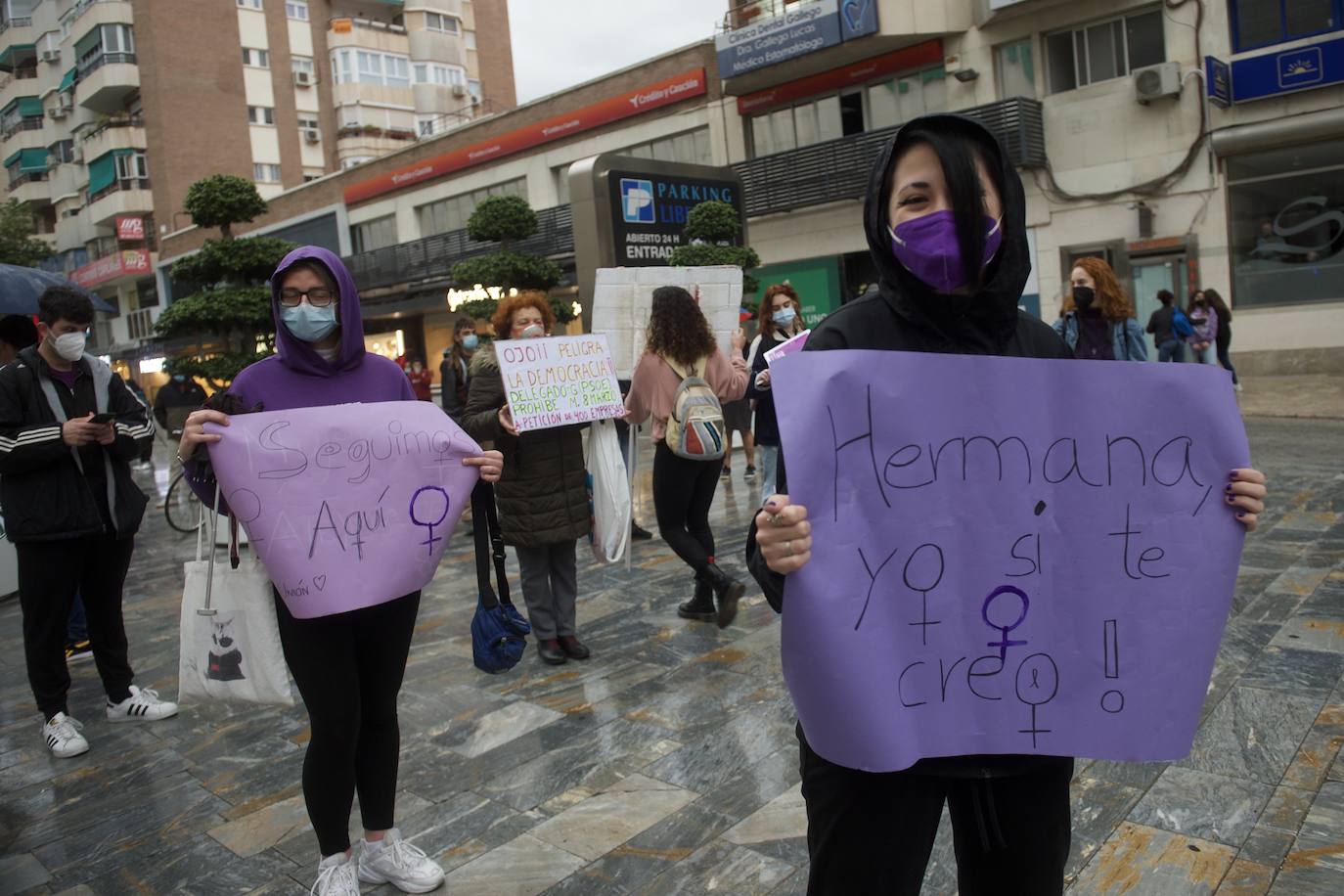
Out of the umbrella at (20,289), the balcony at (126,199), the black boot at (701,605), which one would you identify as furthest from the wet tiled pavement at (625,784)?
the balcony at (126,199)

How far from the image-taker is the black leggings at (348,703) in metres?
2.75

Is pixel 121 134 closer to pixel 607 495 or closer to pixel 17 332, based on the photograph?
pixel 17 332

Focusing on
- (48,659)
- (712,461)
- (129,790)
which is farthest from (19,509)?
(712,461)

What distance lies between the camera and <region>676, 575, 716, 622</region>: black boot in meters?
5.71

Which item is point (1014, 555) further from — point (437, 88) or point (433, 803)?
point (437, 88)

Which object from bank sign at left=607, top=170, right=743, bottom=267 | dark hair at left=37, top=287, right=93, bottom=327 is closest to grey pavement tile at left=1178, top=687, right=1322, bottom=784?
dark hair at left=37, top=287, right=93, bottom=327

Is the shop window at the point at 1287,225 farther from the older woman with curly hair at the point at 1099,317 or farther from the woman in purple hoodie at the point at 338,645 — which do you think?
the woman in purple hoodie at the point at 338,645

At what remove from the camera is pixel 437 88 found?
52.5 metres

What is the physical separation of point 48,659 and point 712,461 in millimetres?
3394

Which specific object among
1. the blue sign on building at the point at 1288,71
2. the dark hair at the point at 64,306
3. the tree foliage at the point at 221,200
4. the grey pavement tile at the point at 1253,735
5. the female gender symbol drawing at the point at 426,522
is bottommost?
the grey pavement tile at the point at 1253,735

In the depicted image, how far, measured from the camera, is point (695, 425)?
207 inches

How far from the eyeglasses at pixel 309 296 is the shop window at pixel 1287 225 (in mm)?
18773

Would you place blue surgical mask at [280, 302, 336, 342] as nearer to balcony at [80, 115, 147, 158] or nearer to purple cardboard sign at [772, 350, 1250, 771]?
purple cardboard sign at [772, 350, 1250, 771]

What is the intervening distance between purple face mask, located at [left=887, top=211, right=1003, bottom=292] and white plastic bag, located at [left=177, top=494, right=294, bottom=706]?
220 cm
